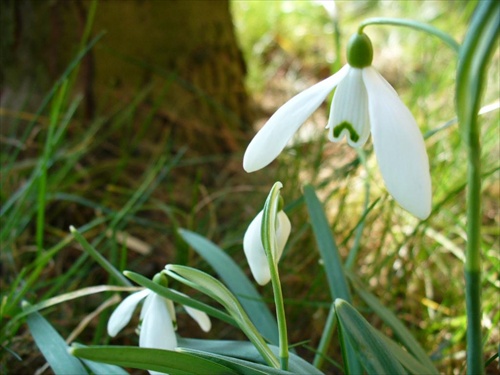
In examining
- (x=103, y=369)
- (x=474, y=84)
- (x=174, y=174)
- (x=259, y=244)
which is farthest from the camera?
(x=174, y=174)

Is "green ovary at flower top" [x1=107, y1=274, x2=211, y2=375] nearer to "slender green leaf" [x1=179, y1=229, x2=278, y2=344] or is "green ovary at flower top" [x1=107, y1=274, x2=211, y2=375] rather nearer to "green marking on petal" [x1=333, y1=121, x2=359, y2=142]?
"slender green leaf" [x1=179, y1=229, x2=278, y2=344]

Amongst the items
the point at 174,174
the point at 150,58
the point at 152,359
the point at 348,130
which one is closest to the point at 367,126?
the point at 348,130

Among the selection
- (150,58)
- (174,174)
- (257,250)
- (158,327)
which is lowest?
(174,174)

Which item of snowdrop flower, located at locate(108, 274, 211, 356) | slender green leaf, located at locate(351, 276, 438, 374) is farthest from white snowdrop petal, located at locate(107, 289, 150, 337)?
slender green leaf, located at locate(351, 276, 438, 374)

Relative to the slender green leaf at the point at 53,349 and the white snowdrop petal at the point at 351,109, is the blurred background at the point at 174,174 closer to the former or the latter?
the slender green leaf at the point at 53,349

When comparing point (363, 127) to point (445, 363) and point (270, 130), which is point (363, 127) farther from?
point (445, 363)

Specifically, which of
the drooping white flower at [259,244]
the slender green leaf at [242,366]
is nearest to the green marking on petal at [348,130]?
the drooping white flower at [259,244]

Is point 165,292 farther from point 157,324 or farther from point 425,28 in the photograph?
point 425,28
